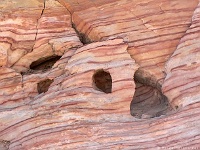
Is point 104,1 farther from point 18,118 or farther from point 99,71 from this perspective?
point 18,118

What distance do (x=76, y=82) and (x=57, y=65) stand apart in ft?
2.35

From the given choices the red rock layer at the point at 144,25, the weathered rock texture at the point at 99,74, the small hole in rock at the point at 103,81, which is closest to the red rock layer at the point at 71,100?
the weathered rock texture at the point at 99,74

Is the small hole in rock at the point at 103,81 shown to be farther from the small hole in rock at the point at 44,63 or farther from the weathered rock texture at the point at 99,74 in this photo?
the small hole in rock at the point at 44,63

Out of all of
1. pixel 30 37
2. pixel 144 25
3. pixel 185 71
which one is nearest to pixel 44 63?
pixel 30 37

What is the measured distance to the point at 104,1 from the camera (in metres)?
7.93

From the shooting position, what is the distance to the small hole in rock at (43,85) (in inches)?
297

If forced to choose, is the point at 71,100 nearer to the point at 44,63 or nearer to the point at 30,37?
the point at 44,63

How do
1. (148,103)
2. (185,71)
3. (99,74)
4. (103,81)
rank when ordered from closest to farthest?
1. (185,71)
2. (148,103)
3. (99,74)
4. (103,81)

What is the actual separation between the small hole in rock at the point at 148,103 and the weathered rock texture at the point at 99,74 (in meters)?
0.02

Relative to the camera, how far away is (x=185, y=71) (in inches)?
260

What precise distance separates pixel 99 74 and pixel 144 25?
4.03ft

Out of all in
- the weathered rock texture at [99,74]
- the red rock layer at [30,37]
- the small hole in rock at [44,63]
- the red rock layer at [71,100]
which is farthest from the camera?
the small hole in rock at [44,63]

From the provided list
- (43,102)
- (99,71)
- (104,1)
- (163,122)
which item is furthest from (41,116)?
(104,1)

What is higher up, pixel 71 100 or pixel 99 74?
pixel 71 100
